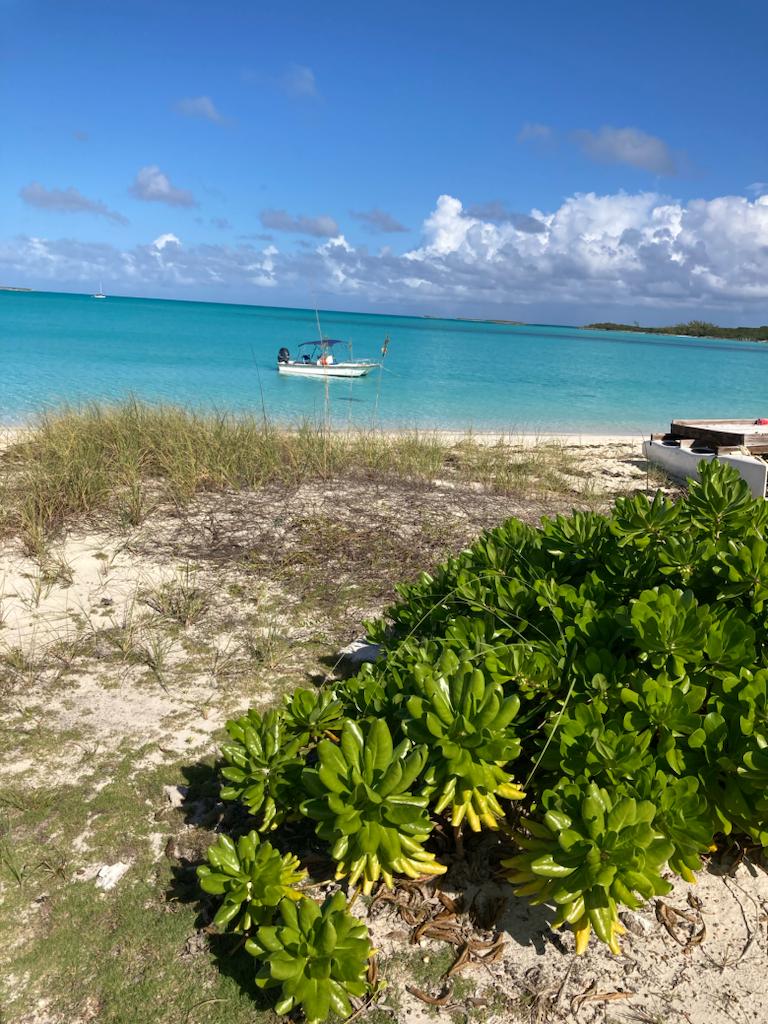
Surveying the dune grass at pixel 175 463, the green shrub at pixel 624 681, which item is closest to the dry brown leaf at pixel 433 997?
the green shrub at pixel 624 681

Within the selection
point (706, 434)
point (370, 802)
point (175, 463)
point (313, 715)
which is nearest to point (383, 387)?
point (706, 434)

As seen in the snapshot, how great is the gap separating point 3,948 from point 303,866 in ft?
2.74

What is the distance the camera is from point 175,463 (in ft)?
20.0

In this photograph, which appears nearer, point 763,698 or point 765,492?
point 763,698

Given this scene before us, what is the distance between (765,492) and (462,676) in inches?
243

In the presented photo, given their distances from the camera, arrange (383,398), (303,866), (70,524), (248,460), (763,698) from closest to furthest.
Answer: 1. (763,698)
2. (303,866)
3. (70,524)
4. (248,460)
5. (383,398)

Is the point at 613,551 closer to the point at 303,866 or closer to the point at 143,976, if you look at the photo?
the point at 303,866

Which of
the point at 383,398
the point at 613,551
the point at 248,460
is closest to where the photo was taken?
the point at 613,551

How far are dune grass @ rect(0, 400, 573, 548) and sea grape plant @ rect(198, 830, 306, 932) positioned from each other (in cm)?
340

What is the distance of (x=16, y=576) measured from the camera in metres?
4.42

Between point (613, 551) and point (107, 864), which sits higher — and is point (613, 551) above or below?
above

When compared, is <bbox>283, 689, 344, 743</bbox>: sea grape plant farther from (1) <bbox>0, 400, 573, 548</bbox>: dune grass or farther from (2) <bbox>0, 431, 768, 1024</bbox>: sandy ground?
(1) <bbox>0, 400, 573, 548</bbox>: dune grass

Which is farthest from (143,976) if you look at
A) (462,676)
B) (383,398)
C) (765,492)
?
(383,398)

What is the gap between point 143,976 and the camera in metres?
1.88
